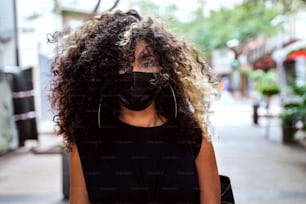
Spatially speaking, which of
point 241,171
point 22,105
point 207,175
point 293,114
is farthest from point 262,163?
point 207,175

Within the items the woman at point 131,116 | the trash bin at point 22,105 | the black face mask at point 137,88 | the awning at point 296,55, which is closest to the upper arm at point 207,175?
the woman at point 131,116

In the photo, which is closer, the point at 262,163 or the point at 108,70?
the point at 108,70

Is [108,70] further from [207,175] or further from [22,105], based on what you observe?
[22,105]

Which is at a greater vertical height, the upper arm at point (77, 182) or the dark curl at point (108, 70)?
the dark curl at point (108, 70)

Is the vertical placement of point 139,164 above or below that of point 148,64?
below

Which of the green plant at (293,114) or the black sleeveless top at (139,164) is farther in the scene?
the green plant at (293,114)

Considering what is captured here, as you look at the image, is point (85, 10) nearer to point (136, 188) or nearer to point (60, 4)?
point (60, 4)

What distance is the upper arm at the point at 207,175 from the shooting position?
0.64m

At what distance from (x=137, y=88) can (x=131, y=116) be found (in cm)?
6

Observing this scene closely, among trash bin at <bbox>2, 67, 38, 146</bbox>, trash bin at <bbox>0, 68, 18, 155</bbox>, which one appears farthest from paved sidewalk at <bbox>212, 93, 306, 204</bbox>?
trash bin at <bbox>0, 68, 18, 155</bbox>

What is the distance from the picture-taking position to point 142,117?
0.63 meters

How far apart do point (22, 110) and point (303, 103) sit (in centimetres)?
211

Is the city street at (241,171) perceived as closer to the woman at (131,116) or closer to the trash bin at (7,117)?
the trash bin at (7,117)

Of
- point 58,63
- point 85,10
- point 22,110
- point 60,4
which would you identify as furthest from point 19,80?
point 58,63
